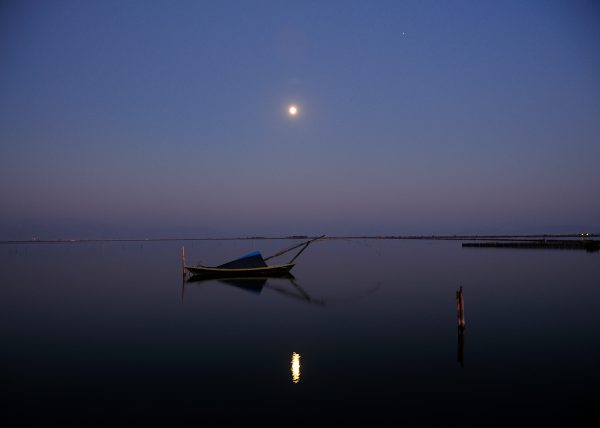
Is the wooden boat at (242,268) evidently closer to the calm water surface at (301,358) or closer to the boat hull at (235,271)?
the boat hull at (235,271)

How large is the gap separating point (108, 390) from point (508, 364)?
1575 cm

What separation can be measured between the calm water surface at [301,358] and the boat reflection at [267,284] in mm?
1210

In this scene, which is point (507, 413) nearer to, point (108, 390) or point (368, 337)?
point (368, 337)

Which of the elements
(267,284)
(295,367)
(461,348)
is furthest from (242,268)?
(461,348)

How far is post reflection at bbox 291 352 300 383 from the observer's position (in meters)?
15.2

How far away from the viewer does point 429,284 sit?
41.4 metres

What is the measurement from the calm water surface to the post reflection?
0.05 metres

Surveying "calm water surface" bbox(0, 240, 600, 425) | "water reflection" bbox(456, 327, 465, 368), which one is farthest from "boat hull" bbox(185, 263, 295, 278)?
"water reflection" bbox(456, 327, 465, 368)

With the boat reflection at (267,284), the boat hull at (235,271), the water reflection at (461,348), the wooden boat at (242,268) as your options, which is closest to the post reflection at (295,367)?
the water reflection at (461,348)

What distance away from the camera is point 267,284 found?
4394 cm

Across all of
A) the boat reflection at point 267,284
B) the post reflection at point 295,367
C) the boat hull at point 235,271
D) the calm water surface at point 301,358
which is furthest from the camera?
the boat hull at point 235,271

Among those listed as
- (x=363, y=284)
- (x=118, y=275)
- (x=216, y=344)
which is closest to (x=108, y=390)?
(x=216, y=344)

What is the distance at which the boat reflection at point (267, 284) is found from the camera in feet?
116

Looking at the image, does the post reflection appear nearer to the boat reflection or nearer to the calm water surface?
the calm water surface
